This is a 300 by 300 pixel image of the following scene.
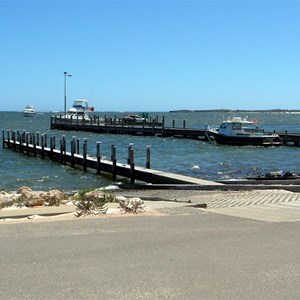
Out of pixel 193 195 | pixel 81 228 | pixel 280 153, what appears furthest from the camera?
pixel 280 153

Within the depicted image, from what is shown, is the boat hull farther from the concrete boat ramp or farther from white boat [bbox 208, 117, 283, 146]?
the concrete boat ramp

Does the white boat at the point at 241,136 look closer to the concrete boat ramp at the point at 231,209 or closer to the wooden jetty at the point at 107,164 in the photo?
the wooden jetty at the point at 107,164

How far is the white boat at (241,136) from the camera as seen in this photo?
170 feet

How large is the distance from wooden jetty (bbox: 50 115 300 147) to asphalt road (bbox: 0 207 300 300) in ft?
156

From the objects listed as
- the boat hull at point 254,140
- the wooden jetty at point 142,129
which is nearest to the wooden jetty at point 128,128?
the wooden jetty at point 142,129

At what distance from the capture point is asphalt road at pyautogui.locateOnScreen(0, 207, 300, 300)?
5180 mm

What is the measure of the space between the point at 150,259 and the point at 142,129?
66100 mm

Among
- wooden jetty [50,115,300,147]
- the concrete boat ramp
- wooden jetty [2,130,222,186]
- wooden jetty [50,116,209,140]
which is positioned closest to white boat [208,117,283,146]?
wooden jetty [50,115,300,147]

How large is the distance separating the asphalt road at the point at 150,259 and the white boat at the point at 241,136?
4381 centimetres

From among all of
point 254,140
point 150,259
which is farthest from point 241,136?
point 150,259

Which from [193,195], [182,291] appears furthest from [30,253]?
[193,195]

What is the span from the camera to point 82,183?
25859mm

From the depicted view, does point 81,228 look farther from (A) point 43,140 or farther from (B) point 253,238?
(A) point 43,140

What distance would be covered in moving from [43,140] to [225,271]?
37226 mm
